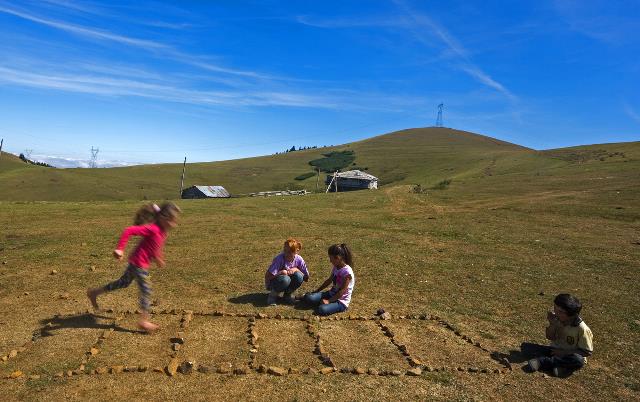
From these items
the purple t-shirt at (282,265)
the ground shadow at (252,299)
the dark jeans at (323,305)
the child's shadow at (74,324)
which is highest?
the purple t-shirt at (282,265)

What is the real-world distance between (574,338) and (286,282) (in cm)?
570

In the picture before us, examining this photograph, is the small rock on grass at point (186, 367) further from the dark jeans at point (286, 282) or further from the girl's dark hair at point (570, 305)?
the girl's dark hair at point (570, 305)

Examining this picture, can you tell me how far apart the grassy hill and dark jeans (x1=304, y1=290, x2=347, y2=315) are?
39.8 meters

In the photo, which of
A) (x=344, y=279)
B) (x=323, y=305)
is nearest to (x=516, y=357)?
(x=344, y=279)

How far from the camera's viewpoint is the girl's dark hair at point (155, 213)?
8.62m

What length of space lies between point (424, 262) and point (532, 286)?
141 inches

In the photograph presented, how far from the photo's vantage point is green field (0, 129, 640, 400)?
7062 millimetres

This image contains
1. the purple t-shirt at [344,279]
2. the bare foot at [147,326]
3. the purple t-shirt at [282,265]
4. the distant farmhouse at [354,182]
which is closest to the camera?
the bare foot at [147,326]

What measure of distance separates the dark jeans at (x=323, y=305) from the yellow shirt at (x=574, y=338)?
4145mm

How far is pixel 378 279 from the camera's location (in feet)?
44.1

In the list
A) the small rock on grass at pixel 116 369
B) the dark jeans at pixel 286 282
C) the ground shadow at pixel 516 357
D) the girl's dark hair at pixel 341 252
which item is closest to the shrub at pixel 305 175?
the dark jeans at pixel 286 282

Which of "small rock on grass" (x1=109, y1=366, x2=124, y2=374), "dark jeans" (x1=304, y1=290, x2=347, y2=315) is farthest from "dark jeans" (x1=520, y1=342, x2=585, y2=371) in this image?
"small rock on grass" (x1=109, y1=366, x2=124, y2=374)

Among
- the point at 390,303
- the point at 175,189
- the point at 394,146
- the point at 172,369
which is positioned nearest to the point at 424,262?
the point at 390,303

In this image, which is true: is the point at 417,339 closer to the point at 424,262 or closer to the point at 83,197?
the point at 424,262
